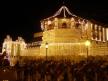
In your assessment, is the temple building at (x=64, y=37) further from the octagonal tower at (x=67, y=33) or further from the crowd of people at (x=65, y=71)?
the crowd of people at (x=65, y=71)

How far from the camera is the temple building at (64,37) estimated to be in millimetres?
29281

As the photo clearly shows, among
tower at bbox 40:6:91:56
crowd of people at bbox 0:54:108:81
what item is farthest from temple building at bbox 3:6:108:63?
crowd of people at bbox 0:54:108:81

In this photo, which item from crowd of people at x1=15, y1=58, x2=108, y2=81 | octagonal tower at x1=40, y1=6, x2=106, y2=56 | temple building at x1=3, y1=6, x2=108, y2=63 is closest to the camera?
crowd of people at x1=15, y1=58, x2=108, y2=81

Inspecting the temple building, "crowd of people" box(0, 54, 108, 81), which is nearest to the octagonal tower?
the temple building

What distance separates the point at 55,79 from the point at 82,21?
18630mm

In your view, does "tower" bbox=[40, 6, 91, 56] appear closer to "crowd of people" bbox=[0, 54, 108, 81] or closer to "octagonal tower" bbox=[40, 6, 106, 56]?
"octagonal tower" bbox=[40, 6, 106, 56]

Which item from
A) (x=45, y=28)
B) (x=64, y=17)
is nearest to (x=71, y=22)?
(x=64, y=17)

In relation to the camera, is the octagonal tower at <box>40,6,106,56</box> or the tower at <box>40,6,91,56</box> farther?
the octagonal tower at <box>40,6,106,56</box>

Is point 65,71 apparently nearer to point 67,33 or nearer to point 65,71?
point 65,71

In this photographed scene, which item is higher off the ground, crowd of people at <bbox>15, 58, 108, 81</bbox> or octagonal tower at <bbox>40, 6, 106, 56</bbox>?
octagonal tower at <bbox>40, 6, 106, 56</bbox>

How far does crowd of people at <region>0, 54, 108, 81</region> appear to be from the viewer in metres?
13.3

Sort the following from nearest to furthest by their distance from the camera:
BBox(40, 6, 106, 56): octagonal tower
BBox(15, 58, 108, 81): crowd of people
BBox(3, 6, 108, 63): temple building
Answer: BBox(15, 58, 108, 81): crowd of people, BBox(3, 6, 108, 63): temple building, BBox(40, 6, 106, 56): octagonal tower

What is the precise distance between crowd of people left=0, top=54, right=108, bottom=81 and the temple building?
13.1 meters

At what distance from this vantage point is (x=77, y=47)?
94.6ft
